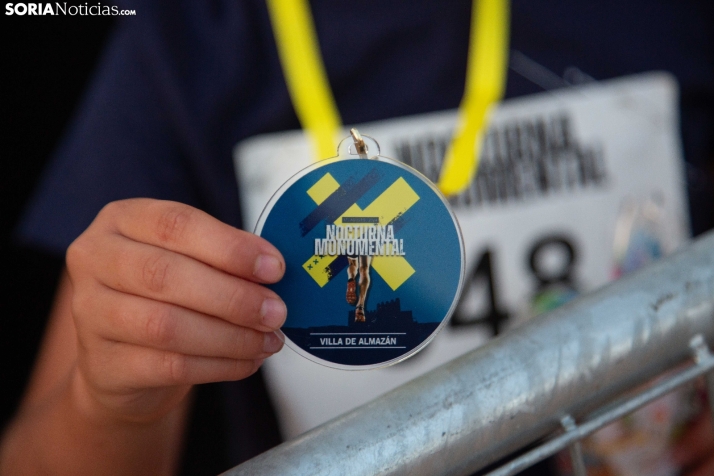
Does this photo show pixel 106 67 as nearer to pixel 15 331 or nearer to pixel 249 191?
pixel 249 191

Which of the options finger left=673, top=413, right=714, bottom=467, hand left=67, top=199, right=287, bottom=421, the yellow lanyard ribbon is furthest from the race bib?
hand left=67, top=199, right=287, bottom=421

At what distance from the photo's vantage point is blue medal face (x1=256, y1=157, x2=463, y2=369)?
0.34m

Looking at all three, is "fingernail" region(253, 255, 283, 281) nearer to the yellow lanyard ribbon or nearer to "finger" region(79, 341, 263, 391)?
"finger" region(79, 341, 263, 391)

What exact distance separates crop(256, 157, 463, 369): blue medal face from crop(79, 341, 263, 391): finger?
44mm

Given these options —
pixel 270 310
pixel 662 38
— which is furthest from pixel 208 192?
pixel 662 38

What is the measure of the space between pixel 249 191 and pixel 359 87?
0.22 meters

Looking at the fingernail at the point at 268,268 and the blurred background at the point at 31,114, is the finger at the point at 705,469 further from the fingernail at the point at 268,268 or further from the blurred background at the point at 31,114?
the blurred background at the point at 31,114

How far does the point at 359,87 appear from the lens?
0.88 m

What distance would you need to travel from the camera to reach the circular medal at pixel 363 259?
0.34 m

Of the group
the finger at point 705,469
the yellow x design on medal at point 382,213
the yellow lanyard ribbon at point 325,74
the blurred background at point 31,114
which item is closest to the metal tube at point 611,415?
the yellow x design on medal at point 382,213

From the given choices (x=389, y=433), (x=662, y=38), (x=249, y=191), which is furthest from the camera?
(x=662, y=38)

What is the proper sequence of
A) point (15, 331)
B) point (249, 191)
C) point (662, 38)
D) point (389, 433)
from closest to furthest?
1. point (389, 433)
2. point (249, 191)
3. point (662, 38)
4. point (15, 331)

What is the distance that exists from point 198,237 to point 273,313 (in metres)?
0.07

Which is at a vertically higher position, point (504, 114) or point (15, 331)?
point (504, 114)
